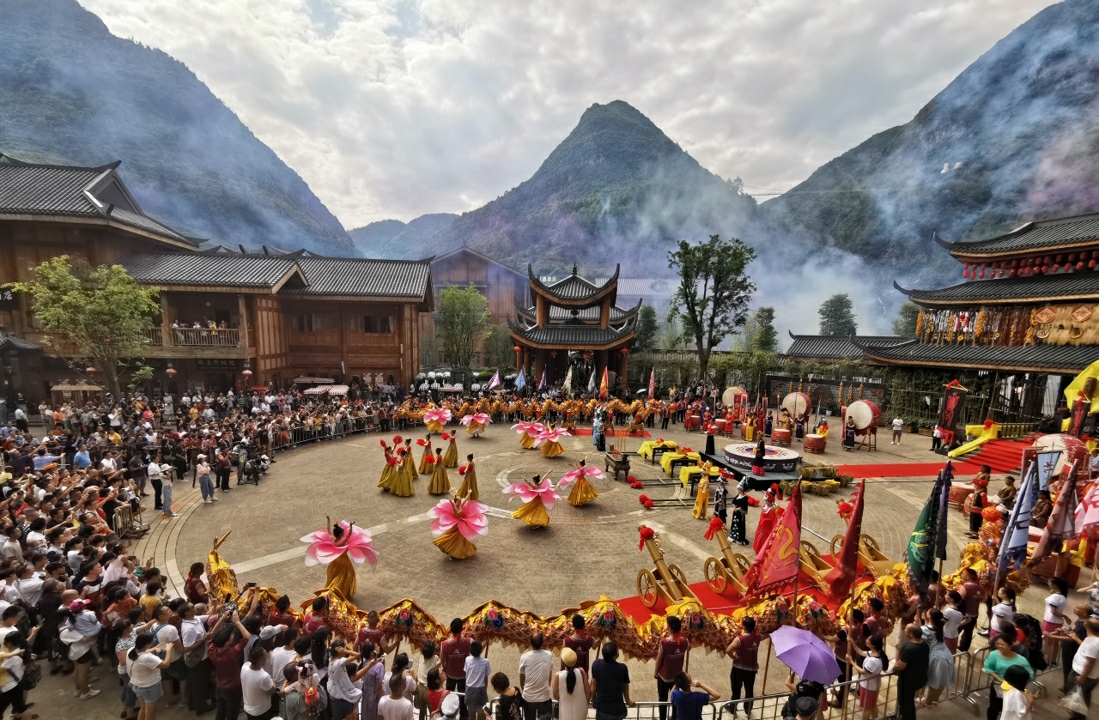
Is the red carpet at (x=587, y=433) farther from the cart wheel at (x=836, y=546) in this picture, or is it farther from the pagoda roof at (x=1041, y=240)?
the pagoda roof at (x=1041, y=240)

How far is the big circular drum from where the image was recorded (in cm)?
2011

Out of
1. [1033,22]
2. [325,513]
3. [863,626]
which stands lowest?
[325,513]

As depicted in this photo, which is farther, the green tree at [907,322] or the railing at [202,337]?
the green tree at [907,322]

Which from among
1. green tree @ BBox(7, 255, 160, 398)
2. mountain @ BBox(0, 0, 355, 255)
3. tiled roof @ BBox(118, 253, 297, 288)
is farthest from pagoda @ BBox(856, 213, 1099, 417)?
mountain @ BBox(0, 0, 355, 255)

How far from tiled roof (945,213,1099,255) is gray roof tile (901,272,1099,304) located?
1478mm

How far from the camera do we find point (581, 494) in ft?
43.8

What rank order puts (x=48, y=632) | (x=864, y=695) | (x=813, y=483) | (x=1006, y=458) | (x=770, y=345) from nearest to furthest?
(x=864, y=695) < (x=48, y=632) < (x=813, y=483) < (x=1006, y=458) < (x=770, y=345)

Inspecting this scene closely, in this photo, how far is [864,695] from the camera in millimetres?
5426

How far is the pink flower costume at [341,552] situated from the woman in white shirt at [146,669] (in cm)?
239

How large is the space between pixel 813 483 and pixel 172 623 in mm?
16214

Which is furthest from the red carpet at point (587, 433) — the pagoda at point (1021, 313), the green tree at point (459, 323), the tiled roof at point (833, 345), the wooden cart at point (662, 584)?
the tiled roof at point (833, 345)

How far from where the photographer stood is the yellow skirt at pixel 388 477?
13.9 m

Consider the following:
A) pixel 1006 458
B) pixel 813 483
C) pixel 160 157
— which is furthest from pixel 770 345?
pixel 160 157

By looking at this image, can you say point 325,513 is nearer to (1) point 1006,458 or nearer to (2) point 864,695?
(2) point 864,695
